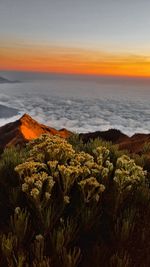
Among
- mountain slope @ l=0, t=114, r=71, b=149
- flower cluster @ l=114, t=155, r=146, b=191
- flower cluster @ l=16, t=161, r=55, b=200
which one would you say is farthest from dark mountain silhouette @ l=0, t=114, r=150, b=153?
flower cluster @ l=16, t=161, r=55, b=200

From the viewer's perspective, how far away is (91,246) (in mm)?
4539

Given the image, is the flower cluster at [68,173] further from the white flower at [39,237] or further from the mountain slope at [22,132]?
the mountain slope at [22,132]

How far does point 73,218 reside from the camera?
4.72 m

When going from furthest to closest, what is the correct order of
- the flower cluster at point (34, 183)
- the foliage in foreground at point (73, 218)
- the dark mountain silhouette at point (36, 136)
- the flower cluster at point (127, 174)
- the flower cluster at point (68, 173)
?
the dark mountain silhouette at point (36, 136) → the flower cluster at point (127, 174) → the flower cluster at point (68, 173) → the flower cluster at point (34, 183) → the foliage in foreground at point (73, 218)

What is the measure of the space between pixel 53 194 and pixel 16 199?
56 centimetres

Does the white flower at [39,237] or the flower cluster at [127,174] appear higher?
the flower cluster at [127,174]

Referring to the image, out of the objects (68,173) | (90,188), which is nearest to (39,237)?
(68,173)

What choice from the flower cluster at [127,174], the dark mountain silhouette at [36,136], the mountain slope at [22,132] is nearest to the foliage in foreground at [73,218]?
the flower cluster at [127,174]

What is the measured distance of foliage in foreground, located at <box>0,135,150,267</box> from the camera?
4.07m

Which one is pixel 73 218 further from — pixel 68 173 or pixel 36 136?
pixel 36 136

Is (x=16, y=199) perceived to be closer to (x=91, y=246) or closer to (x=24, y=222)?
(x=24, y=222)

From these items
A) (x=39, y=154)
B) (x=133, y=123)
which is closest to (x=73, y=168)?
(x=39, y=154)

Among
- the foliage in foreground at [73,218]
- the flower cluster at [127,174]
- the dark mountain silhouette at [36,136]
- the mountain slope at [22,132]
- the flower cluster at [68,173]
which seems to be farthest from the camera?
the mountain slope at [22,132]

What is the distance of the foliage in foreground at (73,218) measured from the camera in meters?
4.07
